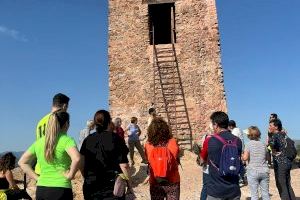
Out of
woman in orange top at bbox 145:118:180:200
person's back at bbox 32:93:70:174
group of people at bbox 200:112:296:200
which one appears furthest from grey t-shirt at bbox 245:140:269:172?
person's back at bbox 32:93:70:174

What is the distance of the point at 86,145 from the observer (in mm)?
3885

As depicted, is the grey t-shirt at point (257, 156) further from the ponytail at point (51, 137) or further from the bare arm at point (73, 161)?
the ponytail at point (51, 137)

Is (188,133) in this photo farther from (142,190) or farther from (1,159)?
(1,159)

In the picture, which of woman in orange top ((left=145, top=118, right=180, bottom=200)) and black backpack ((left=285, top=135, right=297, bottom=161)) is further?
black backpack ((left=285, top=135, right=297, bottom=161))

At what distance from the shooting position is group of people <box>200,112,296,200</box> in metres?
3.79

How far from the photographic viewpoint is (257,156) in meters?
5.54

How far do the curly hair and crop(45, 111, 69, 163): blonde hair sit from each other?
117 cm

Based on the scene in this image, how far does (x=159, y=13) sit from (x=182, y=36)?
372 centimetres

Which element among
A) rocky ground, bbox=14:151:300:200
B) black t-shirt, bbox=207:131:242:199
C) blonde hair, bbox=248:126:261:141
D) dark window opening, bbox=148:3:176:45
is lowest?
rocky ground, bbox=14:151:300:200

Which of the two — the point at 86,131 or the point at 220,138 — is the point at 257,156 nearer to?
the point at 220,138

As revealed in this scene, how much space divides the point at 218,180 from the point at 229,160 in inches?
10.1

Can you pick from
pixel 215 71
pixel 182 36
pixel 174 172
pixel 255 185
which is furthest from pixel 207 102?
pixel 174 172

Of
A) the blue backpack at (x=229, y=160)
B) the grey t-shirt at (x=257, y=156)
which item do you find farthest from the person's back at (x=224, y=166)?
the grey t-shirt at (x=257, y=156)

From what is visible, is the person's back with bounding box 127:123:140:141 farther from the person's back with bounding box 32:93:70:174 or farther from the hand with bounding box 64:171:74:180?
the hand with bounding box 64:171:74:180
